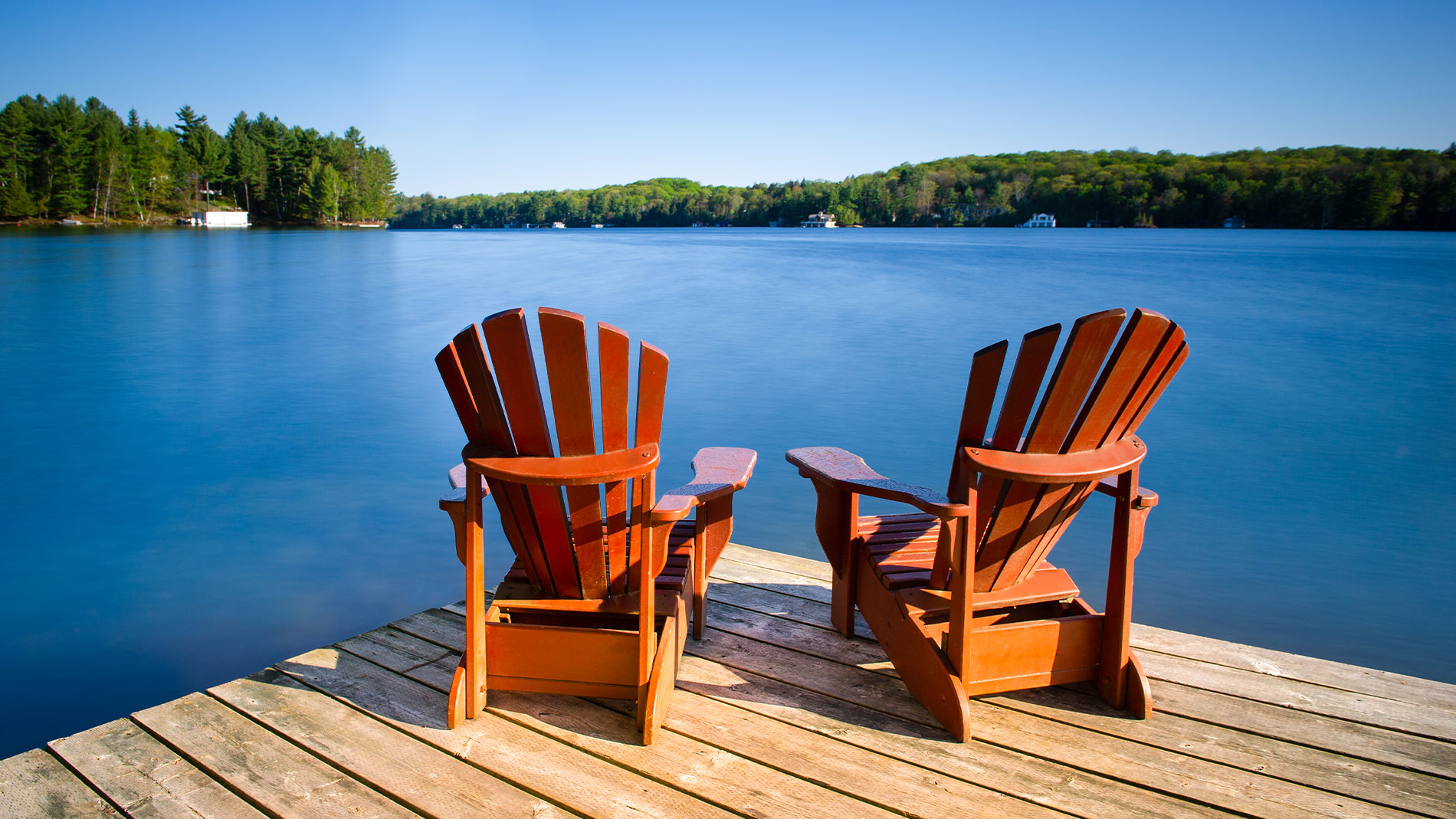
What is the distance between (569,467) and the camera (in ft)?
6.48

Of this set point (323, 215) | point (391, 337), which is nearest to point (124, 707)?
point (391, 337)

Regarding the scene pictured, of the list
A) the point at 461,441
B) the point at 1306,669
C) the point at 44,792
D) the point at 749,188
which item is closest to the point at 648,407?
the point at 44,792

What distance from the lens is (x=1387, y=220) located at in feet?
146

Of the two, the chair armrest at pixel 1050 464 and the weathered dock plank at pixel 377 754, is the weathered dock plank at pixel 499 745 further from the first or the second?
the chair armrest at pixel 1050 464

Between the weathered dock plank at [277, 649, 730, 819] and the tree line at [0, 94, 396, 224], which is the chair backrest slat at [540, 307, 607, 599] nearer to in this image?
the weathered dock plank at [277, 649, 730, 819]

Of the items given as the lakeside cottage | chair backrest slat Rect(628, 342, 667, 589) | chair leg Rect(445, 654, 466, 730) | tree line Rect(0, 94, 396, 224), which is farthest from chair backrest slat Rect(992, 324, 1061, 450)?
the lakeside cottage

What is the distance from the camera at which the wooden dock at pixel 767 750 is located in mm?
1799

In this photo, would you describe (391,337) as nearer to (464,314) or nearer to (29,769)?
(464,314)

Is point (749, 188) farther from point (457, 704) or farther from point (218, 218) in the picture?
point (457, 704)

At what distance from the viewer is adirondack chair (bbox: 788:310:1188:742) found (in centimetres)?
198

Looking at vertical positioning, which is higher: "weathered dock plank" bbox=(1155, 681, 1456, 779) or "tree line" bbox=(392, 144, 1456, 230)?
"tree line" bbox=(392, 144, 1456, 230)

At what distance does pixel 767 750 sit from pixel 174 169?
80.6m

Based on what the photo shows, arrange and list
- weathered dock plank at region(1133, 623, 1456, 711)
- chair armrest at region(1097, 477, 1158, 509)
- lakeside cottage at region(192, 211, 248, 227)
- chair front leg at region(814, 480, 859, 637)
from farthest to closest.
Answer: lakeside cottage at region(192, 211, 248, 227)
chair front leg at region(814, 480, 859, 637)
weathered dock plank at region(1133, 623, 1456, 711)
chair armrest at region(1097, 477, 1158, 509)

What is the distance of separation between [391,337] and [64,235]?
134ft
